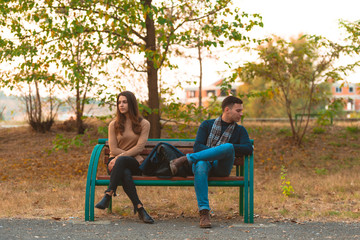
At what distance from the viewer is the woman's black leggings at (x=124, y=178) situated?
549 cm

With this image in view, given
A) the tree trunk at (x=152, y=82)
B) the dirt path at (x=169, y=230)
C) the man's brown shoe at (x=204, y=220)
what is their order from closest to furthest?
the dirt path at (x=169, y=230) → the man's brown shoe at (x=204, y=220) → the tree trunk at (x=152, y=82)

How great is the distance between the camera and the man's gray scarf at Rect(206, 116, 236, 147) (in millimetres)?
5688

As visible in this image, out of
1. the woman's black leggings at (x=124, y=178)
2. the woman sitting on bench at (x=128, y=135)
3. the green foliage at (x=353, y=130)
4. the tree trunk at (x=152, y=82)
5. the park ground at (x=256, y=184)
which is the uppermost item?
the tree trunk at (x=152, y=82)

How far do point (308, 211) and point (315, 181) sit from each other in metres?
2.93

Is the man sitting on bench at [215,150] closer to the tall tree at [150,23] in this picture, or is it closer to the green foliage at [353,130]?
the tall tree at [150,23]

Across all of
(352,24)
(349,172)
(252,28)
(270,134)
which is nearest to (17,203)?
(252,28)

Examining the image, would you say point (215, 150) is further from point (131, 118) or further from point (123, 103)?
point (123, 103)

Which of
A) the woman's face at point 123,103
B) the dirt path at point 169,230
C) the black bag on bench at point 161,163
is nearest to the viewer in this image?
the dirt path at point 169,230

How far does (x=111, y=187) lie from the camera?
5.49 metres

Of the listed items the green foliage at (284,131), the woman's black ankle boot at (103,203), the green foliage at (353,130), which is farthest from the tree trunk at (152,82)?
the green foliage at (353,130)

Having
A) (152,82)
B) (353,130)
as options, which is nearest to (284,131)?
(353,130)

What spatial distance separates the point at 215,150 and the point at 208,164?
190 millimetres

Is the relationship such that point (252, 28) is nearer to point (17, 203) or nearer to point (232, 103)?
point (232, 103)

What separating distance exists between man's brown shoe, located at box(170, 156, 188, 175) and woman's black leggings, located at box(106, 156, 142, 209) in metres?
0.47
